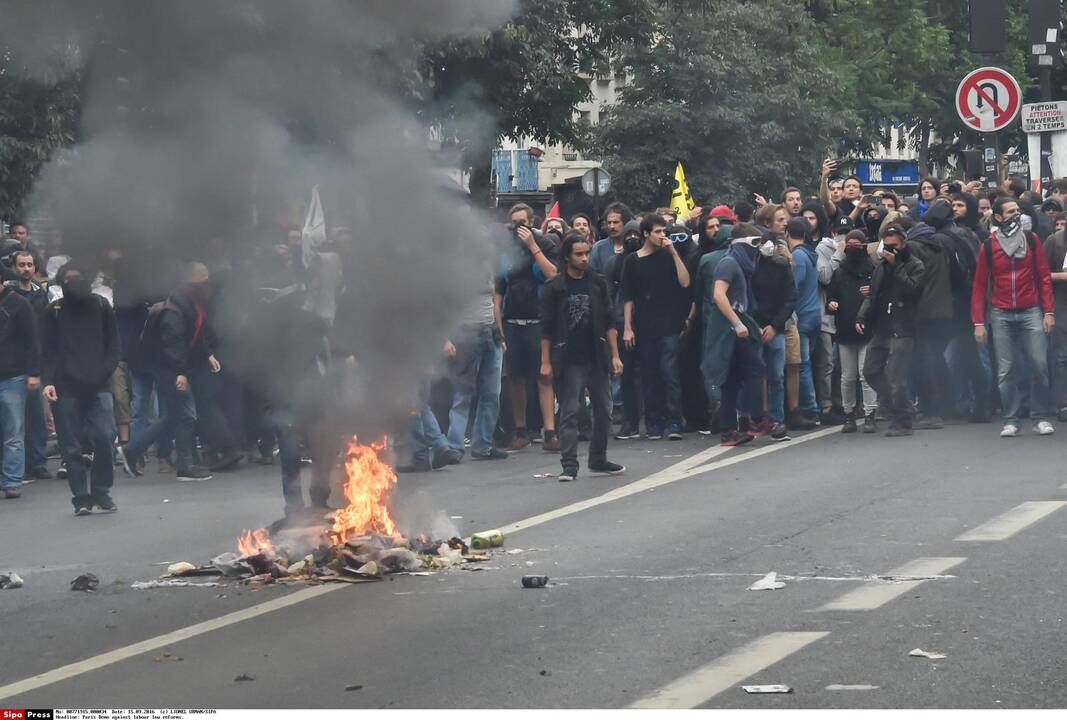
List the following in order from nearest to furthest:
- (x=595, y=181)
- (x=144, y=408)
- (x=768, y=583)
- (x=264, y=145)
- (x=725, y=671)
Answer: (x=725, y=671), (x=768, y=583), (x=264, y=145), (x=144, y=408), (x=595, y=181)

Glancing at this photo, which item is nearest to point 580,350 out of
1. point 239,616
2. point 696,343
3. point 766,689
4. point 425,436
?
point 425,436

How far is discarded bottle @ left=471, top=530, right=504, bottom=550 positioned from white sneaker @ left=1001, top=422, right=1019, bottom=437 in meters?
6.32

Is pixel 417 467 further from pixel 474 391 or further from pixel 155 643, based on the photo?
pixel 155 643

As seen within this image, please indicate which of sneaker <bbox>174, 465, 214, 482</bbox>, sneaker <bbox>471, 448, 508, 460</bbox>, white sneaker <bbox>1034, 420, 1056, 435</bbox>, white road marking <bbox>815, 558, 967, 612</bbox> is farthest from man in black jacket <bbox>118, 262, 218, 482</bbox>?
white road marking <bbox>815, 558, 967, 612</bbox>

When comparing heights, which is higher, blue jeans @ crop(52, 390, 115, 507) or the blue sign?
the blue sign

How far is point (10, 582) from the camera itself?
1058 cm

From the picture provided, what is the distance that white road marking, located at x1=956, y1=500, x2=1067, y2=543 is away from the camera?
10633 millimetres

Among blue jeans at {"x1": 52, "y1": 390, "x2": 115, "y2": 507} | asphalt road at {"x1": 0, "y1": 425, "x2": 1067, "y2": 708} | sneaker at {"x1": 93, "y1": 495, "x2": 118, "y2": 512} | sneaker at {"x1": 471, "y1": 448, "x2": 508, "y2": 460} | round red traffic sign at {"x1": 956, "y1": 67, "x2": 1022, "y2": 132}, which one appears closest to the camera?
asphalt road at {"x1": 0, "y1": 425, "x2": 1067, "y2": 708}

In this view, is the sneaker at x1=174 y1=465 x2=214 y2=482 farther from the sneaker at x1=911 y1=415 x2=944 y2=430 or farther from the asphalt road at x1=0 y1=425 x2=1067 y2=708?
the sneaker at x1=911 y1=415 x2=944 y2=430

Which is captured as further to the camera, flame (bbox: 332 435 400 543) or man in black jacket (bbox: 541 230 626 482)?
man in black jacket (bbox: 541 230 626 482)

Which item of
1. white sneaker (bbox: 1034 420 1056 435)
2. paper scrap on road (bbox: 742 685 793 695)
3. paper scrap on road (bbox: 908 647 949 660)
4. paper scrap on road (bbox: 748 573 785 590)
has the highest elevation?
white sneaker (bbox: 1034 420 1056 435)

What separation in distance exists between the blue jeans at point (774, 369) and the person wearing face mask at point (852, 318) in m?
0.63

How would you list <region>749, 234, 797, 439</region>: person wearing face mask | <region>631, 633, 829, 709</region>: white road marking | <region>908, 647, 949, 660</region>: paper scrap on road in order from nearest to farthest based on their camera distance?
<region>631, 633, 829, 709</region>: white road marking
<region>908, 647, 949, 660</region>: paper scrap on road
<region>749, 234, 797, 439</region>: person wearing face mask

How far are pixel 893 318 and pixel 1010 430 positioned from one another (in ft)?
4.74
